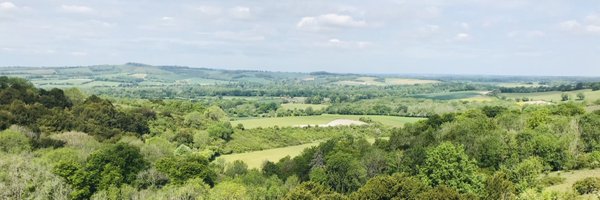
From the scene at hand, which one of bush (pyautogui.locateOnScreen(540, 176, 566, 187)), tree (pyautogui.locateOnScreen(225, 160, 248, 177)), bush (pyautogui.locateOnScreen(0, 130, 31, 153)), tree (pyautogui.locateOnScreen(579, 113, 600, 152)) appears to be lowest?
tree (pyautogui.locateOnScreen(225, 160, 248, 177))

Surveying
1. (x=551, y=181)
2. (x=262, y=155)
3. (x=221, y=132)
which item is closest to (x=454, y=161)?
(x=551, y=181)

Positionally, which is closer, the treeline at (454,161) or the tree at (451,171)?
the treeline at (454,161)

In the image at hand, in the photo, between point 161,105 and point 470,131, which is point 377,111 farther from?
point 470,131

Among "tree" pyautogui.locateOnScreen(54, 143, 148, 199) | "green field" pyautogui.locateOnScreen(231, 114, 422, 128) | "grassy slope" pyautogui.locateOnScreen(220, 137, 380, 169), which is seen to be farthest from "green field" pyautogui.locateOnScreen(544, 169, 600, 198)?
"green field" pyautogui.locateOnScreen(231, 114, 422, 128)

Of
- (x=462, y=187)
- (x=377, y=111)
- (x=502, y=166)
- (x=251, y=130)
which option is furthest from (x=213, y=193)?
(x=377, y=111)

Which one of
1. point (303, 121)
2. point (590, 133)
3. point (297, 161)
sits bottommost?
point (303, 121)

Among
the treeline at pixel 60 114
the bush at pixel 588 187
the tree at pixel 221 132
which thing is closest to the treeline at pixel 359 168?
the bush at pixel 588 187

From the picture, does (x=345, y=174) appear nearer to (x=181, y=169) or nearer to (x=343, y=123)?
(x=181, y=169)

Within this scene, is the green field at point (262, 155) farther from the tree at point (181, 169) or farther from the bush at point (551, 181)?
the bush at point (551, 181)

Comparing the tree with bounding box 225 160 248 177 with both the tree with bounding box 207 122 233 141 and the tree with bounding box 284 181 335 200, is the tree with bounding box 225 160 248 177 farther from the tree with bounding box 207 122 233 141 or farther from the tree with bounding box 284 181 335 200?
the tree with bounding box 207 122 233 141
